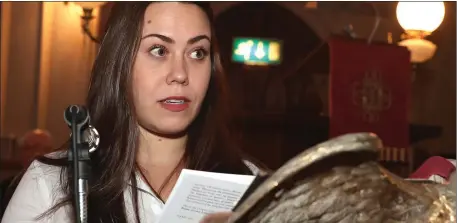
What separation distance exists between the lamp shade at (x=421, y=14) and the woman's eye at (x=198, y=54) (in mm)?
2816

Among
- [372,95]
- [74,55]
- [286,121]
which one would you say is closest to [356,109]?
[372,95]

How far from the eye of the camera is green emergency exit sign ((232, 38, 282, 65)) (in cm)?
601

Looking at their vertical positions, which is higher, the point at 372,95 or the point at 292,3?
the point at 292,3

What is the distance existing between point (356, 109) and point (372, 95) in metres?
0.14

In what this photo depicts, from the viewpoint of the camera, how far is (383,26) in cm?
616

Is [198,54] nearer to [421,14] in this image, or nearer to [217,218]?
[217,218]

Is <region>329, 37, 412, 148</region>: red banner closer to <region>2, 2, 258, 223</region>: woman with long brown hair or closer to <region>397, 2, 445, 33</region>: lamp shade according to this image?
<region>397, 2, 445, 33</region>: lamp shade

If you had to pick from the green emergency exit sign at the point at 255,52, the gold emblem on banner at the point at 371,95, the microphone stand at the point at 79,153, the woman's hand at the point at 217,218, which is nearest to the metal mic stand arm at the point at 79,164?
the microphone stand at the point at 79,153

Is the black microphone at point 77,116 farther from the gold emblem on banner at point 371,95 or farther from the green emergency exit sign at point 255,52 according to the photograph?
the green emergency exit sign at point 255,52

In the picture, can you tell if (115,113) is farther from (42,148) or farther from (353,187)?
(42,148)

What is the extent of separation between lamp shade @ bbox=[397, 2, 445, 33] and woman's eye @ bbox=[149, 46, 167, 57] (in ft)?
9.42

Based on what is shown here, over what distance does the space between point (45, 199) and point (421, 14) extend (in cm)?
307

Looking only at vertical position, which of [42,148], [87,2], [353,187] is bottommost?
[42,148]

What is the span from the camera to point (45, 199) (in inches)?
49.3
